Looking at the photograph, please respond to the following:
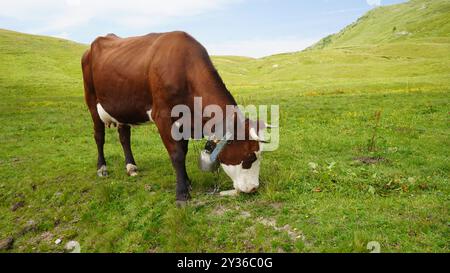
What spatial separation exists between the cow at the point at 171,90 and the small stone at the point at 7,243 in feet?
11.5

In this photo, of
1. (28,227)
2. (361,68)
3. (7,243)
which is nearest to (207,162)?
(28,227)

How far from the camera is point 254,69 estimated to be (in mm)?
77375

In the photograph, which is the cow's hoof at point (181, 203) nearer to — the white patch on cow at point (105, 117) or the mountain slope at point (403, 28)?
the white patch on cow at point (105, 117)

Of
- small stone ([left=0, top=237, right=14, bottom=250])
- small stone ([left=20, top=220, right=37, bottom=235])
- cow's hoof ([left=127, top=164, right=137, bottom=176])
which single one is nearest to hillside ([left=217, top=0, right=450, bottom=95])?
cow's hoof ([left=127, top=164, right=137, bottom=176])

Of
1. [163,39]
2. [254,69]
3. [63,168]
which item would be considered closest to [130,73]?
[163,39]

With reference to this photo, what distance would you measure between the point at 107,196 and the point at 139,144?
585cm

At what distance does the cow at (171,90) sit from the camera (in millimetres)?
7372

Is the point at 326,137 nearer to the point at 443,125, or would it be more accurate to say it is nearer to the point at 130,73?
the point at 443,125

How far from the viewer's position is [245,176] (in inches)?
295

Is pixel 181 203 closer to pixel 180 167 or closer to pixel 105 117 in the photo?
pixel 180 167

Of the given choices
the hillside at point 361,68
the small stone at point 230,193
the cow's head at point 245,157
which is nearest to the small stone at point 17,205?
the small stone at point 230,193

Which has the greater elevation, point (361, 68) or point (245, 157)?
point (361, 68)

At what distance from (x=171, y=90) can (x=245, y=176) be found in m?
2.27

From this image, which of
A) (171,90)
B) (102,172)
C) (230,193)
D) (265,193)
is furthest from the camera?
(102,172)
